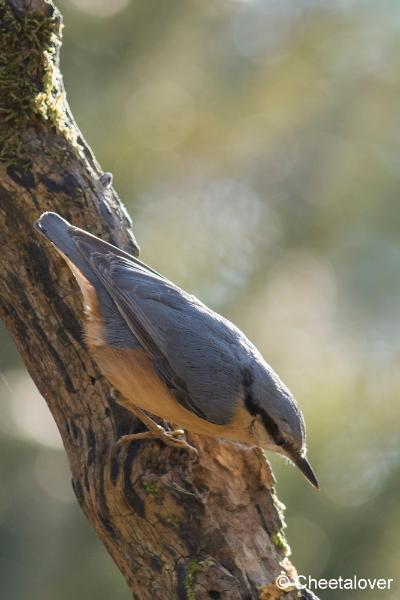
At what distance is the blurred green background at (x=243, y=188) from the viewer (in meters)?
4.24

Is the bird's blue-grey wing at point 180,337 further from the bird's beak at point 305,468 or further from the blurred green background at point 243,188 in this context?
the blurred green background at point 243,188

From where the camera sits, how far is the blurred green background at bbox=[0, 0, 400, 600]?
4.24 metres

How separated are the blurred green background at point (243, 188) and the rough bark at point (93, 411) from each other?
1.08m

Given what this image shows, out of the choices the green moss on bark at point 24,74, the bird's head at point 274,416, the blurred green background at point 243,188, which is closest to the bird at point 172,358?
the bird's head at point 274,416

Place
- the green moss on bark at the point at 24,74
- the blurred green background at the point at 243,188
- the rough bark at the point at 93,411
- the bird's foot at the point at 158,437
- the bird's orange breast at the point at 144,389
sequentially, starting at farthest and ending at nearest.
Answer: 1. the blurred green background at the point at 243,188
2. the green moss on bark at the point at 24,74
3. the bird's orange breast at the point at 144,389
4. the bird's foot at the point at 158,437
5. the rough bark at the point at 93,411

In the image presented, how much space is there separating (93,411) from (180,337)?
415 mm

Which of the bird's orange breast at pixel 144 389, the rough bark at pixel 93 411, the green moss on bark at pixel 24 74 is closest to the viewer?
the rough bark at pixel 93 411

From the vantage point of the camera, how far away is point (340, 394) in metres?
3.91

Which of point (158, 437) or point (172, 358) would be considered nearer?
point (158, 437)

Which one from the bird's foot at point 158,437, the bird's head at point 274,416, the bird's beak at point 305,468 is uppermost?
the bird's head at point 274,416

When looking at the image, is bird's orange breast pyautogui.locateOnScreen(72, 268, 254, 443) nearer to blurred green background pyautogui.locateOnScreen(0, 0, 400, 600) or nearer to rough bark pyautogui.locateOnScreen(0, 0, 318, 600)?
rough bark pyautogui.locateOnScreen(0, 0, 318, 600)

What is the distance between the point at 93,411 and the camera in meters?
3.06

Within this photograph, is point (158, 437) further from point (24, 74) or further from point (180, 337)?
point (24, 74)

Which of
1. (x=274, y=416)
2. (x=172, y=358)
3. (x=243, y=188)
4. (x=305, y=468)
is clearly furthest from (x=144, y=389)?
(x=243, y=188)
